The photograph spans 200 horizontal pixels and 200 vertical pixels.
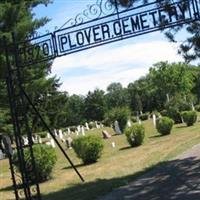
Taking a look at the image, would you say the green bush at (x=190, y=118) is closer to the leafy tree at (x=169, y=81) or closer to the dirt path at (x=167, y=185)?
the dirt path at (x=167, y=185)

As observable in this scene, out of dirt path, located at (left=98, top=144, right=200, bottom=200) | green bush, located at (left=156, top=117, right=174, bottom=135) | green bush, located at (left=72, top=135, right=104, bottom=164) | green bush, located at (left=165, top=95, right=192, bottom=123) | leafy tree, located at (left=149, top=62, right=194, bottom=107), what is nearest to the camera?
dirt path, located at (left=98, top=144, right=200, bottom=200)

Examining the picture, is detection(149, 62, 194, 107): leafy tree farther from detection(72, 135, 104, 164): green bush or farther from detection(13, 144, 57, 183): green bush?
detection(13, 144, 57, 183): green bush

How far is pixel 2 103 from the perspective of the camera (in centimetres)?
3600

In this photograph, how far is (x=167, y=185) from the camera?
1189 cm

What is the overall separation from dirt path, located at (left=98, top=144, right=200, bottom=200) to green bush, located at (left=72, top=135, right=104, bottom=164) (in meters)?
4.55

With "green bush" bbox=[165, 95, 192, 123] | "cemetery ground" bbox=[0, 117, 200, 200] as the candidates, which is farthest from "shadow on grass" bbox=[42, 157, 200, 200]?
"green bush" bbox=[165, 95, 192, 123]

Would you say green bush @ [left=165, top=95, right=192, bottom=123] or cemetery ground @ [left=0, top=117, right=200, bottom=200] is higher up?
green bush @ [left=165, top=95, right=192, bottom=123]

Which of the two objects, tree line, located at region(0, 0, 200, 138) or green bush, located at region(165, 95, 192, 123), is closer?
tree line, located at region(0, 0, 200, 138)

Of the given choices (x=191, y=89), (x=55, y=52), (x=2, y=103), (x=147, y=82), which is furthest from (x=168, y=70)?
(x=55, y=52)

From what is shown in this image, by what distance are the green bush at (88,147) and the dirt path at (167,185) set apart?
455cm

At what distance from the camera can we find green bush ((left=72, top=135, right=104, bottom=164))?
19547 mm

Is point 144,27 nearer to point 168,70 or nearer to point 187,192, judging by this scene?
point 187,192

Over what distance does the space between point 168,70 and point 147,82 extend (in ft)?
46.6

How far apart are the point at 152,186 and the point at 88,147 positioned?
775 centimetres
